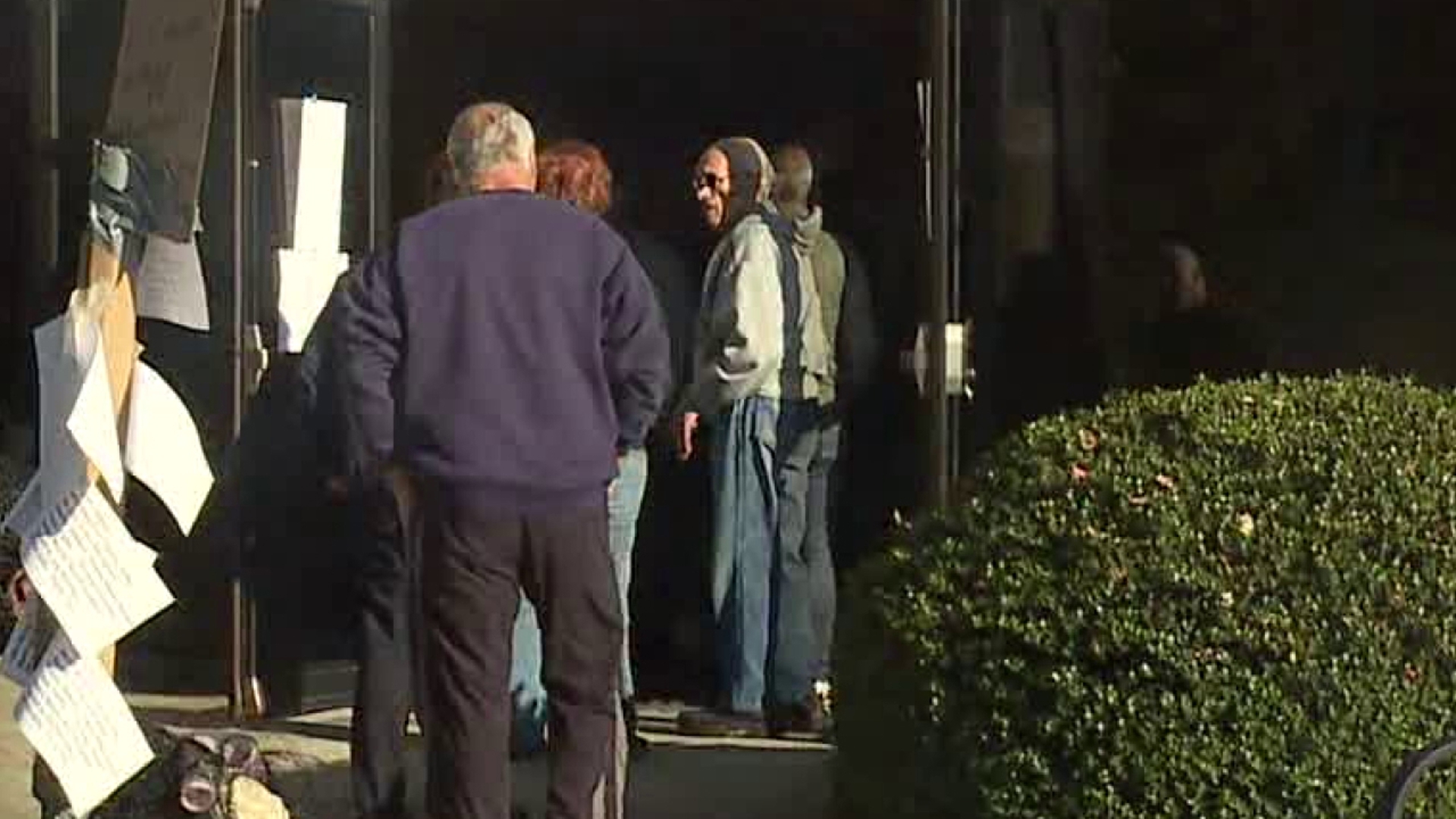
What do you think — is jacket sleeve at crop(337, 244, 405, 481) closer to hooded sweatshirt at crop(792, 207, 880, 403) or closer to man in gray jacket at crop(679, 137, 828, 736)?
man in gray jacket at crop(679, 137, 828, 736)

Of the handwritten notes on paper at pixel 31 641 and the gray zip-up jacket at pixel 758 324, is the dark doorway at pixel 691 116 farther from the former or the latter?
the handwritten notes on paper at pixel 31 641

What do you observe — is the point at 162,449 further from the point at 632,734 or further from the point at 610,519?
the point at 632,734

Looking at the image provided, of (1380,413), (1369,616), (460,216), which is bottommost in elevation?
(1369,616)

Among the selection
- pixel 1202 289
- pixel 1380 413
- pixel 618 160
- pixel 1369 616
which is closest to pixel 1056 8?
pixel 1202 289

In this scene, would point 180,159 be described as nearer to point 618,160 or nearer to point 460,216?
point 460,216

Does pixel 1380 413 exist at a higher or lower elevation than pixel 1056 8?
lower

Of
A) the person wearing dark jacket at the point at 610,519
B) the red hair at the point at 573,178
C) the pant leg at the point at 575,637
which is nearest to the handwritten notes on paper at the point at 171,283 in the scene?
the pant leg at the point at 575,637

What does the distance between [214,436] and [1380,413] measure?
4.34 metres

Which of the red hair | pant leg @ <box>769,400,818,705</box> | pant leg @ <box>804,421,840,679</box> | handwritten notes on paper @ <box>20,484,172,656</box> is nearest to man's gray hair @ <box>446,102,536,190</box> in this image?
the red hair

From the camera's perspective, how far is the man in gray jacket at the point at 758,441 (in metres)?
9.02

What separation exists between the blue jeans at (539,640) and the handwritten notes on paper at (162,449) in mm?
1719

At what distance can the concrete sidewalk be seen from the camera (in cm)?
817

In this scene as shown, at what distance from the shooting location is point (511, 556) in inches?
265

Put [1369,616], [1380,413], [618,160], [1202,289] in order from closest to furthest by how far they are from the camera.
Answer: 1. [1369,616]
2. [1380,413]
3. [1202,289]
4. [618,160]
